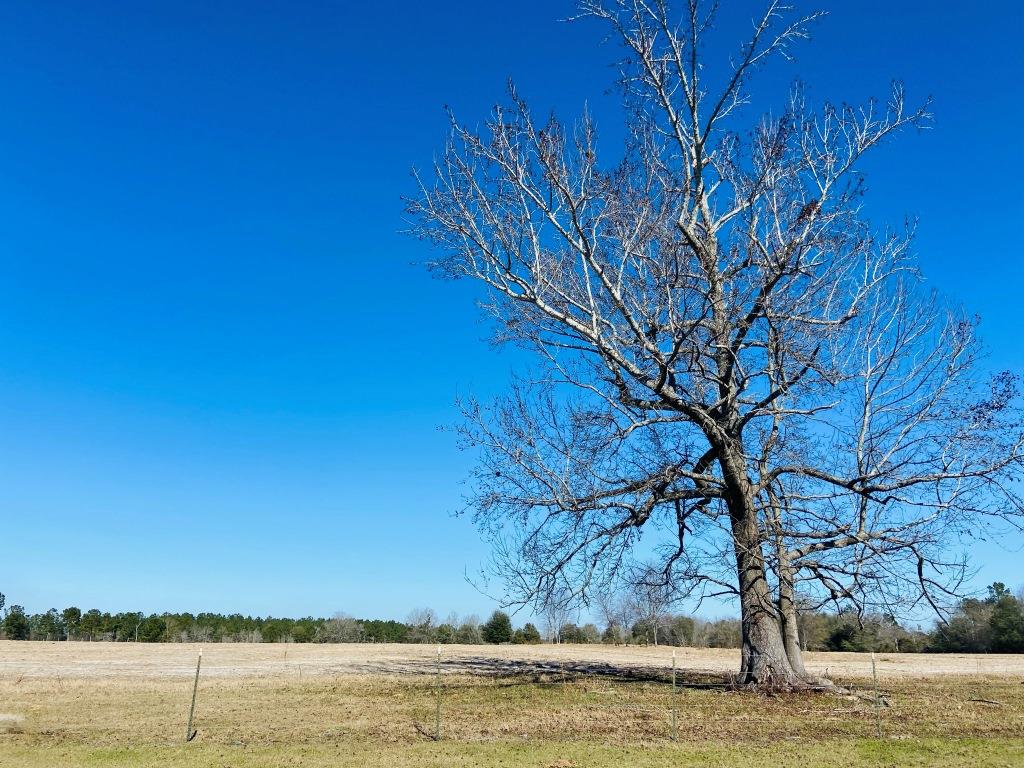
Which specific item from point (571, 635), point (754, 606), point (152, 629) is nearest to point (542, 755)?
point (754, 606)

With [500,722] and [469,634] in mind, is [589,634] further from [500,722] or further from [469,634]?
[500,722]

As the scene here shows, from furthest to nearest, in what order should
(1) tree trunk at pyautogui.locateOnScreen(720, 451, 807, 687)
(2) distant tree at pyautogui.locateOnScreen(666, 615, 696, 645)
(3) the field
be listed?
(2) distant tree at pyautogui.locateOnScreen(666, 615, 696, 645)
(1) tree trunk at pyautogui.locateOnScreen(720, 451, 807, 687)
(3) the field

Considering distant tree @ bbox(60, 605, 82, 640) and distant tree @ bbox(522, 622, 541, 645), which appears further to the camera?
distant tree @ bbox(60, 605, 82, 640)

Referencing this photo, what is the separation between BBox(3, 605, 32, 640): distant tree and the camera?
67438 millimetres

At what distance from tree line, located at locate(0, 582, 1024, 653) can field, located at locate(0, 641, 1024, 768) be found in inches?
864

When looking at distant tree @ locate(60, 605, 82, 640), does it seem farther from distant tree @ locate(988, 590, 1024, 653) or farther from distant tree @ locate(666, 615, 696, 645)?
distant tree @ locate(988, 590, 1024, 653)

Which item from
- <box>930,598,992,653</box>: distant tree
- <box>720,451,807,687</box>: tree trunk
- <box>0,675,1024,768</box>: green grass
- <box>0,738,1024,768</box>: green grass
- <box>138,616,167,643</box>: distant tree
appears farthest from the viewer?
<box>138,616,167,643</box>: distant tree

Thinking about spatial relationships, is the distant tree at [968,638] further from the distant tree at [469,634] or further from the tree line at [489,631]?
the distant tree at [469,634]

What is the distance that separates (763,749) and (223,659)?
24.1m

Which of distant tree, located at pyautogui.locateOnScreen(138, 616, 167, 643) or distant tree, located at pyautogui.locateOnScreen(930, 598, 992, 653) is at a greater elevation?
distant tree, located at pyautogui.locateOnScreen(930, 598, 992, 653)

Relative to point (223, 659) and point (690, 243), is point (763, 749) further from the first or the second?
point (223, 659)

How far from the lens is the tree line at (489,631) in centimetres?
4616

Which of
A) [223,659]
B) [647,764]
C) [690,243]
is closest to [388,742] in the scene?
[647,764]

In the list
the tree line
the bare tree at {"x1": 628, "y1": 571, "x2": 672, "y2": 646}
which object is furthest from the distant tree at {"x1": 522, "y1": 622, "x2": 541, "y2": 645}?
the bare tree at {"x1": 628, "y1": 571, "x2": 672, "y2": 646}
